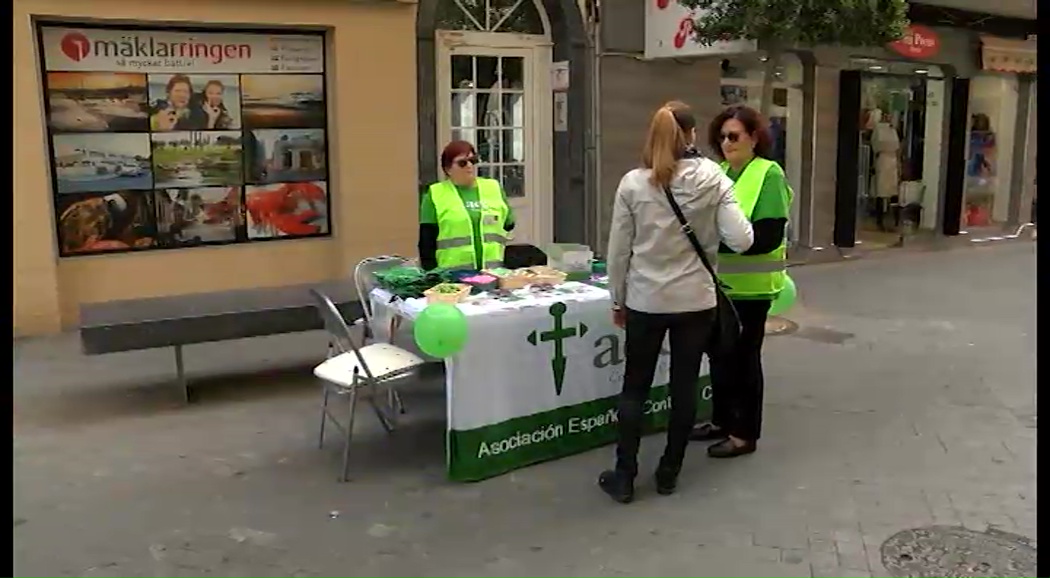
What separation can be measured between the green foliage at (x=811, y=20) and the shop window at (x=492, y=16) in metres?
2.67

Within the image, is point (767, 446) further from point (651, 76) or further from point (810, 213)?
point (810, 213)

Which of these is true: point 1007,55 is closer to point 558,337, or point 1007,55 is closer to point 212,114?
point 212,114

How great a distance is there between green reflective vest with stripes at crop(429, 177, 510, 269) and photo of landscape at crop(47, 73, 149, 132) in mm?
3568

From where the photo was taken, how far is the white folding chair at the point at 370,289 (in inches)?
217

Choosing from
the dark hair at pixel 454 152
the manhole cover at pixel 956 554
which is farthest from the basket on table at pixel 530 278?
the manhole cover at pixel 956 554

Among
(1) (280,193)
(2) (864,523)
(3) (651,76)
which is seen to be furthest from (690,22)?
(2) (864,523)

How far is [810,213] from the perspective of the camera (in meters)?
12.5

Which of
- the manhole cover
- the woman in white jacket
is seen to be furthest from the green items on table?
the manhole cover

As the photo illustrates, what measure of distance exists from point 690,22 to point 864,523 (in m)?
5.98

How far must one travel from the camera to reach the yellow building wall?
7.53 meters

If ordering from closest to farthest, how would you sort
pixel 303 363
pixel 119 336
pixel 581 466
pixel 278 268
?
pixel 581 466 → pixel 119 336 → pixel 303 363 → pixel 278 268

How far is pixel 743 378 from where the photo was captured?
4902 millimetres

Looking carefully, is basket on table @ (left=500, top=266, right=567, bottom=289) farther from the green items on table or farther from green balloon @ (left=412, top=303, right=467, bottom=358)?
green balloon @ (left=412, top=303, right=467, bottom=358)

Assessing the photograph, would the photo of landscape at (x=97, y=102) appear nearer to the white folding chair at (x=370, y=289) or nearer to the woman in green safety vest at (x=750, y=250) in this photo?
the white folding chair at (x=370, y=289)
